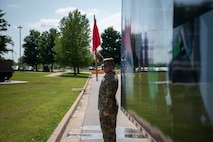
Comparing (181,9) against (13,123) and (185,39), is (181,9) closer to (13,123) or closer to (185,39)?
(185,39)

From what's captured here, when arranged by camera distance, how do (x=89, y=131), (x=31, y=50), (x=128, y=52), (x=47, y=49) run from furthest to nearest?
1. (x=31, y=50)
2. (x=47, y=49)
3. (x=89, y=131)
4. (x=128, y=52)

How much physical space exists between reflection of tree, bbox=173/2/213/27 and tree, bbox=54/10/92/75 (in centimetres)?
4955

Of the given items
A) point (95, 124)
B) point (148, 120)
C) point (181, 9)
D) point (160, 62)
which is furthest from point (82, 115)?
point (181, 9)

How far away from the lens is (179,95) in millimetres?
2643

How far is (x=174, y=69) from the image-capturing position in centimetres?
278

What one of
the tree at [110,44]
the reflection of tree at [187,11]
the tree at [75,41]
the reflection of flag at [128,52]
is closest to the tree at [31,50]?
the tree at [110,44]

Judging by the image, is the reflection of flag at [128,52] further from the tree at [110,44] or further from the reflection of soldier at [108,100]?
the tree at [110,44]

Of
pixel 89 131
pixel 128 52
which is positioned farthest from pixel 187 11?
pixel 89 131

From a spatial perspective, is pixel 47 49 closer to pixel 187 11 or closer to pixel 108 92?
pixel 108 92

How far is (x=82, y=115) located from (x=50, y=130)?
3.04 metres

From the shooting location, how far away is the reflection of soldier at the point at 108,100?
523 centimetres

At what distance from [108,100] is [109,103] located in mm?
71

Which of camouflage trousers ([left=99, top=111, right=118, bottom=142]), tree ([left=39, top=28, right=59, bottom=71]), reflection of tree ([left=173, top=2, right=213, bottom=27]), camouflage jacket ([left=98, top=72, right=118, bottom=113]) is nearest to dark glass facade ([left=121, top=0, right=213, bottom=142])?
reflection of tree ([left=173, top=2, right=213, bottom=27])

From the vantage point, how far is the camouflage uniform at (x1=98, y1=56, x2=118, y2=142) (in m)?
5.23
